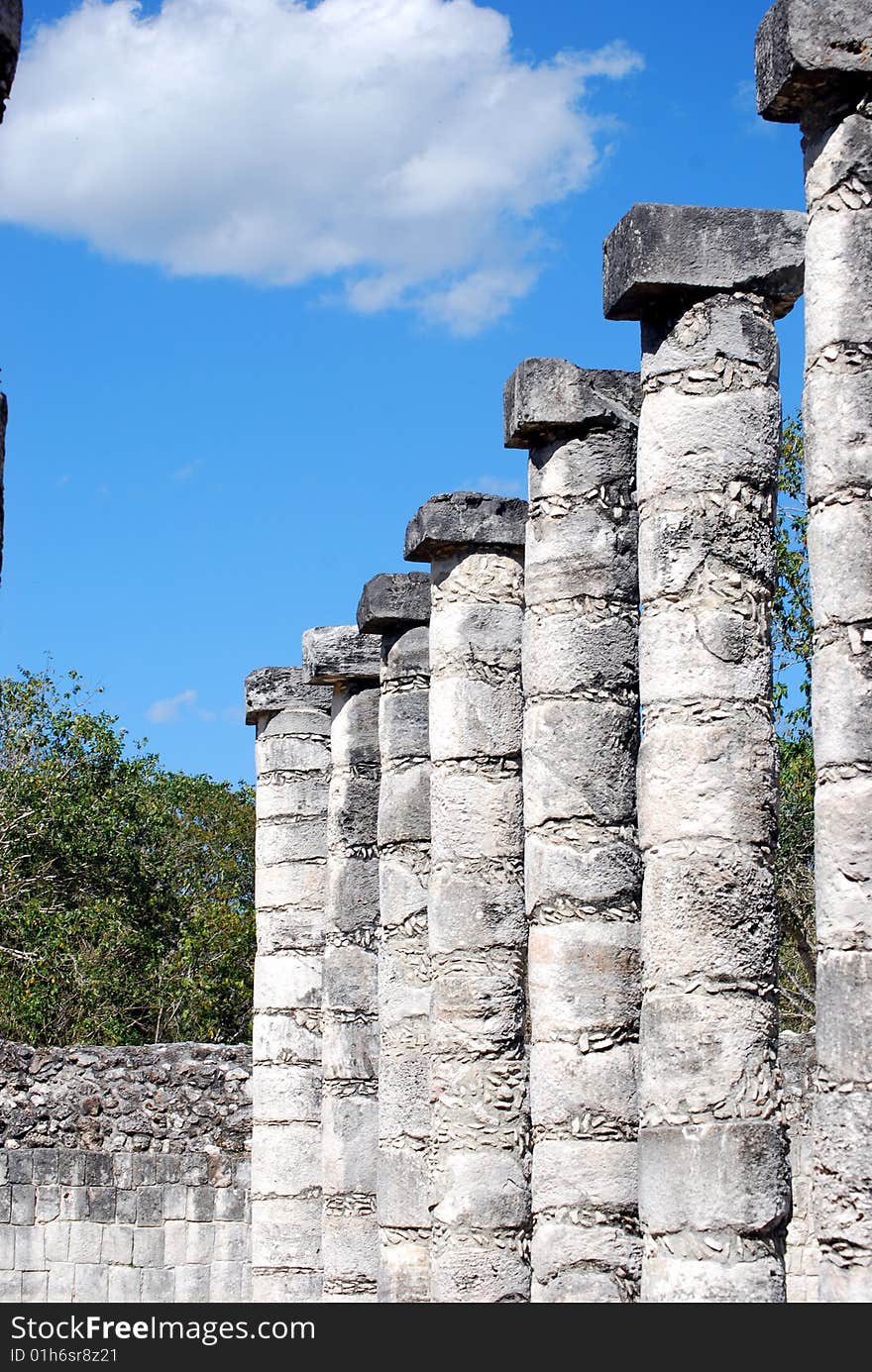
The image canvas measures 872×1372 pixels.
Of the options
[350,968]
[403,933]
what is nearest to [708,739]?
[403,933]

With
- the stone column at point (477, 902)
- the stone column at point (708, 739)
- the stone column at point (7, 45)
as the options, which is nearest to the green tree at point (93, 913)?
the stone column at point (477, 902)

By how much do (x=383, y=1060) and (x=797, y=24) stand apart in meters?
8.88

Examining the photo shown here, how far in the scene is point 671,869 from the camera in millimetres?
10281

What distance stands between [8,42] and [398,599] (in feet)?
33.4

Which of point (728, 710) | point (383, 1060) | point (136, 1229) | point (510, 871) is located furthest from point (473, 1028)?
point (136, 1229)

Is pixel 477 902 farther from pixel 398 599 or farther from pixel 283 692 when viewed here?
pixel 283 692

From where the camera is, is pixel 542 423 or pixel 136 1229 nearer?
pixel 542 423

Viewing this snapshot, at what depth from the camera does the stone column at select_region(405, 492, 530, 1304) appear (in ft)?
44.7

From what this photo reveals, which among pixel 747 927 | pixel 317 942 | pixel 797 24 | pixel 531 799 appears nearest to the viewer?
pixel 797 24

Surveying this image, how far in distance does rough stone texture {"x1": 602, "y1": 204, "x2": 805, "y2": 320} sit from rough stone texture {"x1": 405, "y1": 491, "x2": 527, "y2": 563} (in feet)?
12.6

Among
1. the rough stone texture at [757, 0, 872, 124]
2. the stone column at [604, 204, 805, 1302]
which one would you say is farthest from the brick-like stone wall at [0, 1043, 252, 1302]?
the rough stone texture at [757, 0, 872, 124]

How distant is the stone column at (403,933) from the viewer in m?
15.3
